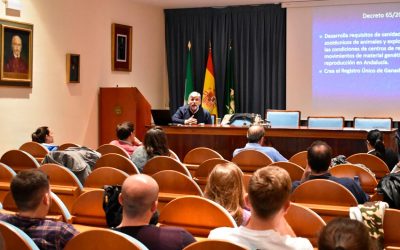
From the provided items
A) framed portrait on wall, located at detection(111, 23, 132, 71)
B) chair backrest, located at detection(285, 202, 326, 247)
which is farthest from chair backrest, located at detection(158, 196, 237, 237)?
framed portrait on wall, located at detection(111, 23, 132, 71)

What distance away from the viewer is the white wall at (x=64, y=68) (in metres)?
7.95

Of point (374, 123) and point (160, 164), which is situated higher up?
point (374, 123)

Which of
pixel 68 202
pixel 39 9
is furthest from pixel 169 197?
pixel 39 9

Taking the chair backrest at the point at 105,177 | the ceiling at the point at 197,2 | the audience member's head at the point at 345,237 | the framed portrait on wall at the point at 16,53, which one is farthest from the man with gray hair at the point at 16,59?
the audience member's head at the point at 345,237

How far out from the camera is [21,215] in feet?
8.21

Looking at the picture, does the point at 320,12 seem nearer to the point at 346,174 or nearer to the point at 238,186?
the point at 346,174

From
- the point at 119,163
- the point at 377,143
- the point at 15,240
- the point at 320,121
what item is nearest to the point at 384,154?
the point at 377,143

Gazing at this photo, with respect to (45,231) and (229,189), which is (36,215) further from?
(229,189)

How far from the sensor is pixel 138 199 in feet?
7.65

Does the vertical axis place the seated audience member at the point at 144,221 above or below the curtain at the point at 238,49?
below

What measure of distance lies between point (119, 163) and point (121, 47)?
18.6 feet

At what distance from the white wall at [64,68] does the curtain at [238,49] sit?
0.67m

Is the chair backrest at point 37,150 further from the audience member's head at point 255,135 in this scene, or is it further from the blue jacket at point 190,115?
the blue jacket at point 190,115

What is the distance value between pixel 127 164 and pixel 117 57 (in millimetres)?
5606
